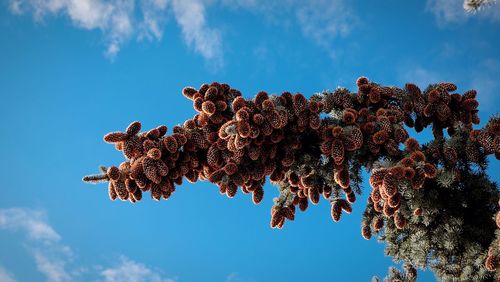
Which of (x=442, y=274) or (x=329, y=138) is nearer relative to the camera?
(x=329, y=138)

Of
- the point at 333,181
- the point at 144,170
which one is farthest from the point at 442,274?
the point at 144,170

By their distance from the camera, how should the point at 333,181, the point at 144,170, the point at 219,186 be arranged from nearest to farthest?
1. the point at 144,170
2. the point at 219,186
3. the point at 333,181

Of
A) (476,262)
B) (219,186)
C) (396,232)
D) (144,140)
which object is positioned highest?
(144,140)

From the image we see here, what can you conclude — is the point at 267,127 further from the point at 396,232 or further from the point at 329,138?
the point at 396,232

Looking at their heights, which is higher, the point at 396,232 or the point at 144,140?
the point at 144,140

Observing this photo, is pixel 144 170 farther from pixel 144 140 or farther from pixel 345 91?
pixel 345 91

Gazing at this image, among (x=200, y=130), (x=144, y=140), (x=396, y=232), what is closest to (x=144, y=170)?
(x=144, y=140)

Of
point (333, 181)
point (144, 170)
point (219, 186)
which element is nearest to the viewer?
point (144, 170)
